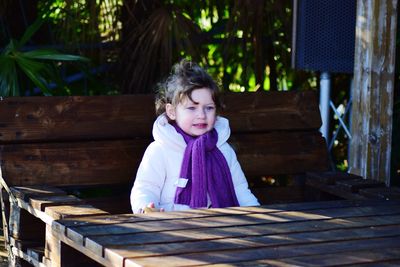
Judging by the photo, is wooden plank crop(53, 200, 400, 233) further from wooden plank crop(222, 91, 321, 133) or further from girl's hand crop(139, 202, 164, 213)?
wooden plank crop(222, 91, 321, 133)

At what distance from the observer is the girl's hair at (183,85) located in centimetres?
419

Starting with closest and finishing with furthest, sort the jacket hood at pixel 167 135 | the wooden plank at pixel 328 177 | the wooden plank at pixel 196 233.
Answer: the wooden plank at pixel 196 233, the jacket hood at pixel 167 135, the wooden plank at pixel 328 177

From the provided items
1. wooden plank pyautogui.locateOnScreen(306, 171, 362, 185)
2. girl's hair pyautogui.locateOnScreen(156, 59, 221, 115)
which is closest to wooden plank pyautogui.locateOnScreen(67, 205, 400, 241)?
wooden plank pyautogui.locateOnScreen(306, 171, 362, 185)

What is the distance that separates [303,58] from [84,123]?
1607 mm

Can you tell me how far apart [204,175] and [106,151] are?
522 mm

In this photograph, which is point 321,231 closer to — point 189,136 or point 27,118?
point 189,136

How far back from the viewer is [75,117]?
4.30 m

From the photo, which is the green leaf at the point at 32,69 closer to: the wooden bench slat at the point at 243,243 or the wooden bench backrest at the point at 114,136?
the wooden bench backrest at the point at 114,136

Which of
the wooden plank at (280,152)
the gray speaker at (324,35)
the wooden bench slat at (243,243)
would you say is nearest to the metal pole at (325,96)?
the gray speaker at (324,35)

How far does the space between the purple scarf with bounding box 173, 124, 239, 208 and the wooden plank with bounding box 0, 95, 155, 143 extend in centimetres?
29

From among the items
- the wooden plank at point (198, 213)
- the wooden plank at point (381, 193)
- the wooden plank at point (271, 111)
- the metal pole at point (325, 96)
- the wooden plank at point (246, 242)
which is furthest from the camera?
the metal pole at point (325, 96)

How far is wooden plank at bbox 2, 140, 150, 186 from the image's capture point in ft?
13.6

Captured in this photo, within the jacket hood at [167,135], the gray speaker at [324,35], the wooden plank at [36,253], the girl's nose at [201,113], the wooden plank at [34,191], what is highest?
A: the gray speaker at [324,35]

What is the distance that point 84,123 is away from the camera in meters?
4.32
